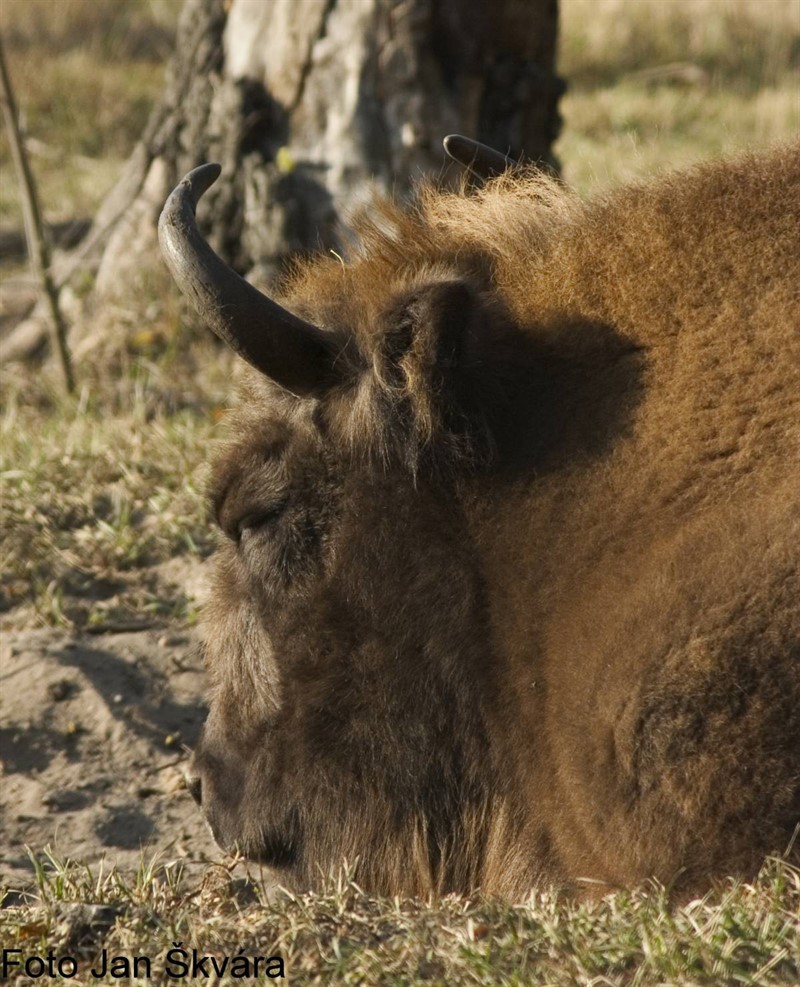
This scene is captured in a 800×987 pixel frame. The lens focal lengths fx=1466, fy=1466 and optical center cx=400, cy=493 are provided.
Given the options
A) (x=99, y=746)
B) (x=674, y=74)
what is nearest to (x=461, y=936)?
(x=99, y=746)

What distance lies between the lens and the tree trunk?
642cm

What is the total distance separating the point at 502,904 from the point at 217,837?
1.02 meters

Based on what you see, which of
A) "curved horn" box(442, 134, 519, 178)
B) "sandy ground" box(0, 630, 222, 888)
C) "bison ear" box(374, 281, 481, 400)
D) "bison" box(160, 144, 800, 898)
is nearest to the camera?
"bison" box(160, 144, 800, 898)

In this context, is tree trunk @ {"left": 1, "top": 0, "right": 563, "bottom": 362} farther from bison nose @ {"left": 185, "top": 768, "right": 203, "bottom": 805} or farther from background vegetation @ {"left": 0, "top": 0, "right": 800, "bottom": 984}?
bison nose @ {"left": 185, "top": 768, "right": 203, "bottom": 805}

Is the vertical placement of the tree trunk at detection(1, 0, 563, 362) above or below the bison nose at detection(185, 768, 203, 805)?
above

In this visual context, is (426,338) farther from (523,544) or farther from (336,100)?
(336,100)

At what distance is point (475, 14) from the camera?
20.8ft

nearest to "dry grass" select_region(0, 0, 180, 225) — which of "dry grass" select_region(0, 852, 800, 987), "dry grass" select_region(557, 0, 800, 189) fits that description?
"dry grass" select_region(557, 0, 800, 189)

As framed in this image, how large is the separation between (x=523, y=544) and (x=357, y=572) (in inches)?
16.3

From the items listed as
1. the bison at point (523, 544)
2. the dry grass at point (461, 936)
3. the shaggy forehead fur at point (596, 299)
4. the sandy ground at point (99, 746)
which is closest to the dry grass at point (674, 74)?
the sandy ground at point (99, 746)

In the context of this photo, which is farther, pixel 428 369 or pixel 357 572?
pixel 357 572

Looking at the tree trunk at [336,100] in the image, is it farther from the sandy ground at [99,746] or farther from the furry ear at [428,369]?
the furry ear at [428,369]

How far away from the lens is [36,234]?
7.14 meters

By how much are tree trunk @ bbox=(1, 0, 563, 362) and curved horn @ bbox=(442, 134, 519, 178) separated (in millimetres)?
1953
